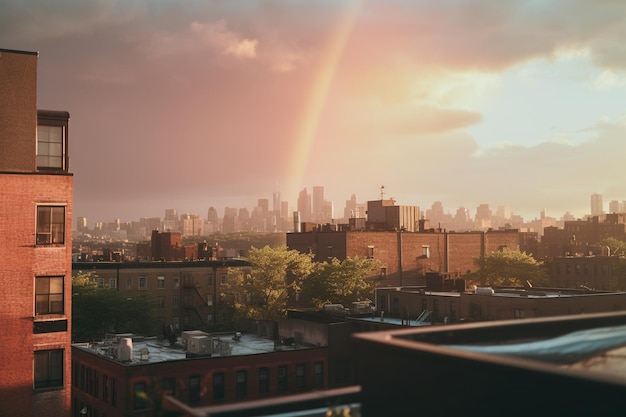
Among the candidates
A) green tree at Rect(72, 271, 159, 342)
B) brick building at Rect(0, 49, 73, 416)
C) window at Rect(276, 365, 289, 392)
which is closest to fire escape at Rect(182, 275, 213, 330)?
green tree at Rect(72, 271, 159, 342)

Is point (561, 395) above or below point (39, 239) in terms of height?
below

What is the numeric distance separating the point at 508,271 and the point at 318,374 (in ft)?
171

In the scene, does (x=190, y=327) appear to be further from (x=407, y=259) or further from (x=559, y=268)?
(x=559, y=268)

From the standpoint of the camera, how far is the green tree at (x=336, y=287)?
86062 mm

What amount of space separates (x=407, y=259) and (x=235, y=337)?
53.2m

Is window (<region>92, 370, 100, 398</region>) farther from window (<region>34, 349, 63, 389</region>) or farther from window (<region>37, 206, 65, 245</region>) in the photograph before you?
window (<region>37, 206, 65, 245</region>)

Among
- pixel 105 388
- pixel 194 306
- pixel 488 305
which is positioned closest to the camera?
pixel 105 388

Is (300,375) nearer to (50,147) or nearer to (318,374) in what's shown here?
(318,374)

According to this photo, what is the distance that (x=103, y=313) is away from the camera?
79688 millimetres

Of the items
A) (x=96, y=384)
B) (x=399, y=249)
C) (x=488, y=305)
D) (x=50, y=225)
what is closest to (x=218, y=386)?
(x=96, y=384)

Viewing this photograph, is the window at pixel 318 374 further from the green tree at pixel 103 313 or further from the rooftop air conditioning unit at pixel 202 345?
the green tree at pixel 103 313

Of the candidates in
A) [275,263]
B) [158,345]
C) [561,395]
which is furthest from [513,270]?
[561,395]

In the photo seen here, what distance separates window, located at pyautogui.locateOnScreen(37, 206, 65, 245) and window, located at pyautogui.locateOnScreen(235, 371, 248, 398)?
2178 centimetres

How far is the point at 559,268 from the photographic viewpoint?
130 m
